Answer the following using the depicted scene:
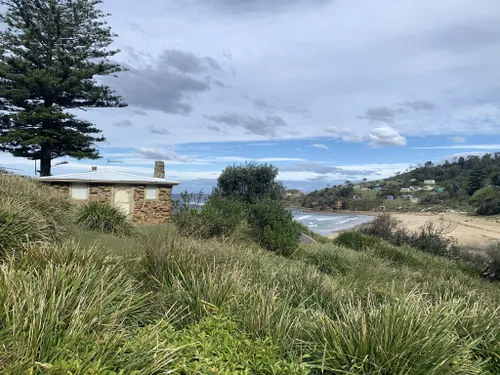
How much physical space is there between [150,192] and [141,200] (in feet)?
1.82

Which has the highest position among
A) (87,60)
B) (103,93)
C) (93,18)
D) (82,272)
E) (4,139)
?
(93,18)

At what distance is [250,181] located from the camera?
2633cm

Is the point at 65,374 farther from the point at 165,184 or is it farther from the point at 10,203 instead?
the point at 165,184

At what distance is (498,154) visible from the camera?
316 feet

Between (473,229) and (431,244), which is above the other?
(431,244)

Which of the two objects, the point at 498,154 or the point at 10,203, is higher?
the point at 498,154

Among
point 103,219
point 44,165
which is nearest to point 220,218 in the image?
point 103,219

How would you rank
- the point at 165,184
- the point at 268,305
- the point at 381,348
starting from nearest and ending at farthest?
1. the point at 381,348
2. the point at 268,305
3. the point at 165,184

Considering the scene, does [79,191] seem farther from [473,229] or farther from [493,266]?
[473,229]

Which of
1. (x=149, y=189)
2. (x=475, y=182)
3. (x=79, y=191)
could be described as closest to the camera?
(x=79, y=191)

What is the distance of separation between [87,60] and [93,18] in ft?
8.67

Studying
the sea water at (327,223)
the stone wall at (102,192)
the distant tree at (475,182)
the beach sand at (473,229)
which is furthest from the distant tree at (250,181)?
the distant tree at (475,182)

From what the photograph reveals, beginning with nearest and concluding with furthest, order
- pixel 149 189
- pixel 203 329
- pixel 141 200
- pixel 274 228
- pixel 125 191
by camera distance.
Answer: pixel 203 329 < pixel 274 228 < pixel 125 191 < pixel 141 200 < pixel 149 189

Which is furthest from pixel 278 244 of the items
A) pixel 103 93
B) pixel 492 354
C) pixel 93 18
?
pixel 93 18
